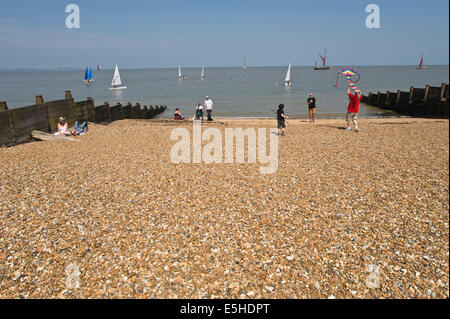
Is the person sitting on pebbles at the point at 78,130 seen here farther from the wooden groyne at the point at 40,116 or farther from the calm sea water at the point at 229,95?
the calm sea water at the point at 229,95

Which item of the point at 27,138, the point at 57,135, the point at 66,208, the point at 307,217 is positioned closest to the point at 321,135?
the point at 307,217

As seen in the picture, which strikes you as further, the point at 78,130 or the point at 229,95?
→ the point at 229,95

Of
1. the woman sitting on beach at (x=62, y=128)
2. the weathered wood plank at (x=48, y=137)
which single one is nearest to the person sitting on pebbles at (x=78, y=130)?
the woman sitting on beach at (x=62, y=128)

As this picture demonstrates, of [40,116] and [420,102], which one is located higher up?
[420,102]

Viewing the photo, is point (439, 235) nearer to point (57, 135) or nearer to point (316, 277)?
point (316, 277)

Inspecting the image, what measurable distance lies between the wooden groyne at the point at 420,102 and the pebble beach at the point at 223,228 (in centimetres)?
1748

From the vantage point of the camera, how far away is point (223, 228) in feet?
16.8

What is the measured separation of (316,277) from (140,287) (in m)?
2.47

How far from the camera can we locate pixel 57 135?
40.8ft

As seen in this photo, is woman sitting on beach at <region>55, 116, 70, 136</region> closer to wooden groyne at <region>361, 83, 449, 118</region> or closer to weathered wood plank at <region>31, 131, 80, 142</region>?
weathered wood plank at <region>31, 131, 80, 142</region>

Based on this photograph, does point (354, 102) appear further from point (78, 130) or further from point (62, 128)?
point (62, 128)

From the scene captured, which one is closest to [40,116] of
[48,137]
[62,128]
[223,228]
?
[62,128]

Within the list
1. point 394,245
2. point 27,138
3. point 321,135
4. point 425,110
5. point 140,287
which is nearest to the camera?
point 140,287

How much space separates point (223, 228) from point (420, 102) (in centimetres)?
2809
